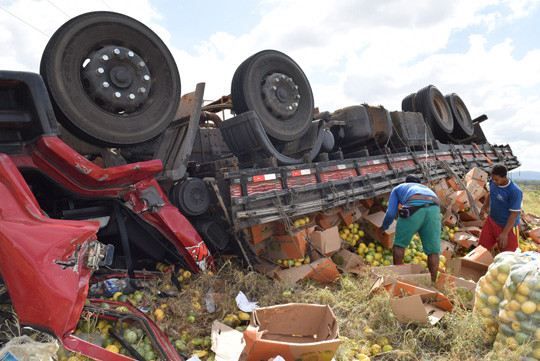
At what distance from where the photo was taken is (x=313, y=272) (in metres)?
4.26

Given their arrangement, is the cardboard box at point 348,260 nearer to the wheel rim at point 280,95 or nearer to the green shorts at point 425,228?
the green shorts at point 425,228

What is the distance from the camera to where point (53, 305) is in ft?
7.01

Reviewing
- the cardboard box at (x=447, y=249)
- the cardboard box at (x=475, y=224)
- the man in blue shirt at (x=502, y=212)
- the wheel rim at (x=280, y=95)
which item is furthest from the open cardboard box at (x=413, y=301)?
the cardboard box at (x=475, y=224)

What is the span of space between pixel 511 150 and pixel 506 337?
1157cm

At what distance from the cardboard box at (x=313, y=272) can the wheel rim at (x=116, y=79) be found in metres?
2.66

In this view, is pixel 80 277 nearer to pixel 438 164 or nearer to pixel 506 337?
pixel 506 337

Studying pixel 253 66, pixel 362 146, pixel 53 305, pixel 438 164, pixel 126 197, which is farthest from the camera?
pixel 438 164

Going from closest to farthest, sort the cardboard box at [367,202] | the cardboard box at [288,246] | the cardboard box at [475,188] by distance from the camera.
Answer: the cardboard box at [288,246] < the cardboard box at [367,202] < the cardboard box at [475,188]

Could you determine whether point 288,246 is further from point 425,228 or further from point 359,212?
point 425,228

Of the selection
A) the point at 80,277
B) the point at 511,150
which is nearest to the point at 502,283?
the point at 80,277

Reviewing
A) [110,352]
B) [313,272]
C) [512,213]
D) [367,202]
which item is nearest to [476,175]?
[512,213]

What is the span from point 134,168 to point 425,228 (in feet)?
12.7

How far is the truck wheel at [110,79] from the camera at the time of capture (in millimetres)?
3072

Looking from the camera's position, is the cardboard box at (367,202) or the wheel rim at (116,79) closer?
the wheel rim at (116,79)
